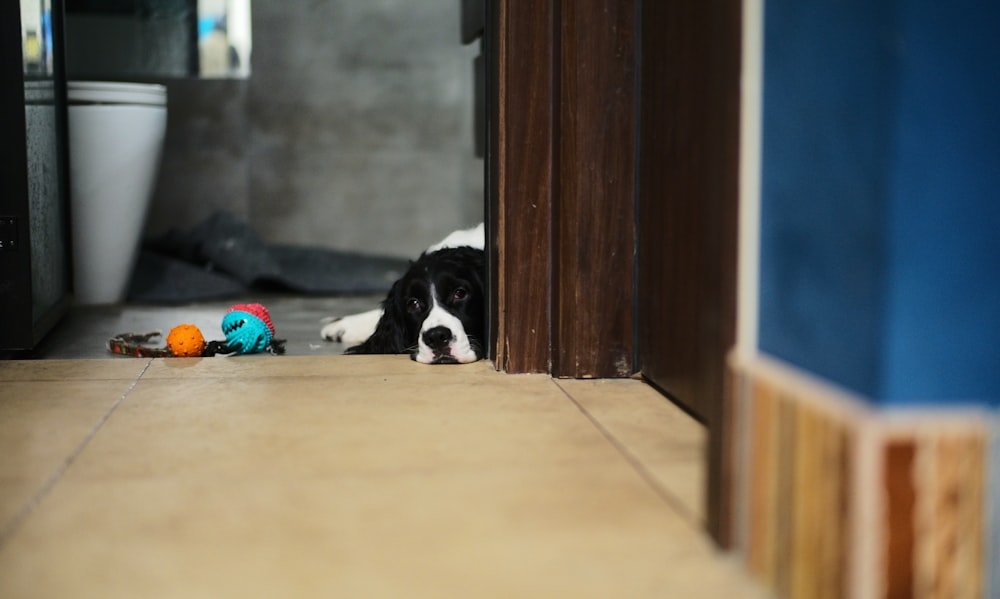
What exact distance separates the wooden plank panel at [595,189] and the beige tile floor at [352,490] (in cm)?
10

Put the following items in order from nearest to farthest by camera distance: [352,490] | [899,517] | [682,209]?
[899,517], [352,490], [682,209]

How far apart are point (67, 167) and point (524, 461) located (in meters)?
2.56

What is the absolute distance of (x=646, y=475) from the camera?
4.14 feet

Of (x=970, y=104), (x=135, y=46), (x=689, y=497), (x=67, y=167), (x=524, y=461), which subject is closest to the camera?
(x=970, y=104)

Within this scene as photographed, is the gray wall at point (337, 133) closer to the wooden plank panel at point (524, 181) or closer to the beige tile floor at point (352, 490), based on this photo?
the wooden plank panel at point (524, 181)

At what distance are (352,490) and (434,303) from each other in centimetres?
114

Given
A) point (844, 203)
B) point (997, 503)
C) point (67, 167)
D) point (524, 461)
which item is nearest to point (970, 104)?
point (844, 203)

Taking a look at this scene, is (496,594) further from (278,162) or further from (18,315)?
(278,162)

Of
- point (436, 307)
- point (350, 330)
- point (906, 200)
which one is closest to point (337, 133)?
point (350, 330)

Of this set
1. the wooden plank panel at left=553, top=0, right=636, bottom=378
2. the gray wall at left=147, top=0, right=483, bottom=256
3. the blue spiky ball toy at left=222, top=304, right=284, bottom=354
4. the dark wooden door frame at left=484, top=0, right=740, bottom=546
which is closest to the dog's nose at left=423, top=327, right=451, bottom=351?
the dark wooden door frame at left=484, top=0, right=740, bottom=546

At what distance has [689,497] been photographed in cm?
117

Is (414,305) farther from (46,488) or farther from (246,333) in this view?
(46,488)

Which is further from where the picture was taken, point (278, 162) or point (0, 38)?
point (278, 162)

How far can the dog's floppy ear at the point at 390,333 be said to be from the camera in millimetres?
2359
